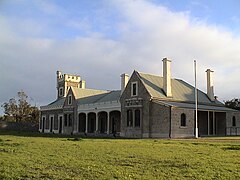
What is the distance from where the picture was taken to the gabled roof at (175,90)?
1447 inches

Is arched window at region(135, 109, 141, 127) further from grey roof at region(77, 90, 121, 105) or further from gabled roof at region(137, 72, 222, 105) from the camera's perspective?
grey roof at region(77, 90, 121, 105)

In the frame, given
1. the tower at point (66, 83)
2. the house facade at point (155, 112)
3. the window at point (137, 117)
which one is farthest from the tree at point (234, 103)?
the tower at point (66, 83)

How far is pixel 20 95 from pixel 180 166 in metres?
65.5

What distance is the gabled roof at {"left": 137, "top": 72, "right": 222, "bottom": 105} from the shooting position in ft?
121

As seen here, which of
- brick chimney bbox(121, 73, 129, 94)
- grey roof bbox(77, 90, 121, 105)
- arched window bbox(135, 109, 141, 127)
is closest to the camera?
arched window bbox(135, 109, 141, 127)

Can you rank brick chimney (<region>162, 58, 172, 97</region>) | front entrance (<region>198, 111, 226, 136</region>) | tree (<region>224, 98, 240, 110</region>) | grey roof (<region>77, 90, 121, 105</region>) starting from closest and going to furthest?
1. brick chimney (<region>162, 58, 172, 97</region>)
2. front entrance (<region>198, 111, 226, 136</region>)
3. grey roof (<region>77, 90, 121, 105</region>)
4. tree (<region>224, 98, 240, 110</region>)

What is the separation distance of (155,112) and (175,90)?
6.51m

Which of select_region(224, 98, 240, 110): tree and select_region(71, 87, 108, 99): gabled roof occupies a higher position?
select_region(71, 87, 108, 99): gabled roof

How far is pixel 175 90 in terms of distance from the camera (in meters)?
40.2

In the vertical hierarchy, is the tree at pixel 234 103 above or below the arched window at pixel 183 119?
above

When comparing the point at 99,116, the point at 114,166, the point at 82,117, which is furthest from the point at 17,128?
the point at 114,166

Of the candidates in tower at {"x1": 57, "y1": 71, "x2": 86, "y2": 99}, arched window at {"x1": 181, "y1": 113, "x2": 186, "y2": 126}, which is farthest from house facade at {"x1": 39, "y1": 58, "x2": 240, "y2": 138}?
tower at {"x1": 57, "y1": 71, "x2": 86, "y2": 99}

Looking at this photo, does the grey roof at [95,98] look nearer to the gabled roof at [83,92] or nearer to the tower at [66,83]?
the gabled roof at [83,92]

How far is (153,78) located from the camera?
39906 millimetres
